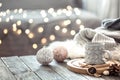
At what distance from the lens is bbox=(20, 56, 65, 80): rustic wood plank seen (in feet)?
3.46

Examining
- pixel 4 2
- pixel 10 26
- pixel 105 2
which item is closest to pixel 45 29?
pixel 10 26

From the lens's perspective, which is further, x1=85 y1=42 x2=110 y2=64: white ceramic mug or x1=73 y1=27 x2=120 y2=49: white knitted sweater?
x1=73 y1=27 x2=120 y2=49: white knitted sweater

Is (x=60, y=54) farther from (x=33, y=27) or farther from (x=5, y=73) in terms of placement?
(x=33, y=27)

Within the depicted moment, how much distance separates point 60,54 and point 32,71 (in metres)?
0.18

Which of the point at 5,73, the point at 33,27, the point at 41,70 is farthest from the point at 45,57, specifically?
the point at 33,27

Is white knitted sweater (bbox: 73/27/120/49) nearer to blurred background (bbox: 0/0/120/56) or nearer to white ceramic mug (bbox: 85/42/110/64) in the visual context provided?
white ceramic mug (bbox: 85/42/110/64)

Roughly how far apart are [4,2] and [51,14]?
46cm

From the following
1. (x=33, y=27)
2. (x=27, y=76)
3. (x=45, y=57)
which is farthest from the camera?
(x=33, y=27)

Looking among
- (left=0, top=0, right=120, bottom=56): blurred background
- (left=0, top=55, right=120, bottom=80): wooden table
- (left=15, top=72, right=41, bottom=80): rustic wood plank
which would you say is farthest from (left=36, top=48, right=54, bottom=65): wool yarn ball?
(left=0, top=0, right=120, bottom=56): blurred background

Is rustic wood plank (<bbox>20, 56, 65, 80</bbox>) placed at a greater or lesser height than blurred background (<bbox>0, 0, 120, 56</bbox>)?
lesser

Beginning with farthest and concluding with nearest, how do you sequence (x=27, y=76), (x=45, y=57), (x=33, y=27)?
1. (x=33, y=27)
2. (x=45, y=57)
3. (x=27, y=76)

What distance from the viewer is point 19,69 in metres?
1.16

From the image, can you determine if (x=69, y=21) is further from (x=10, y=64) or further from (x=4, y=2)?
(x=10, y=64)

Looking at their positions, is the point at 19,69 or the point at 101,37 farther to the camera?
the point at 101,37
